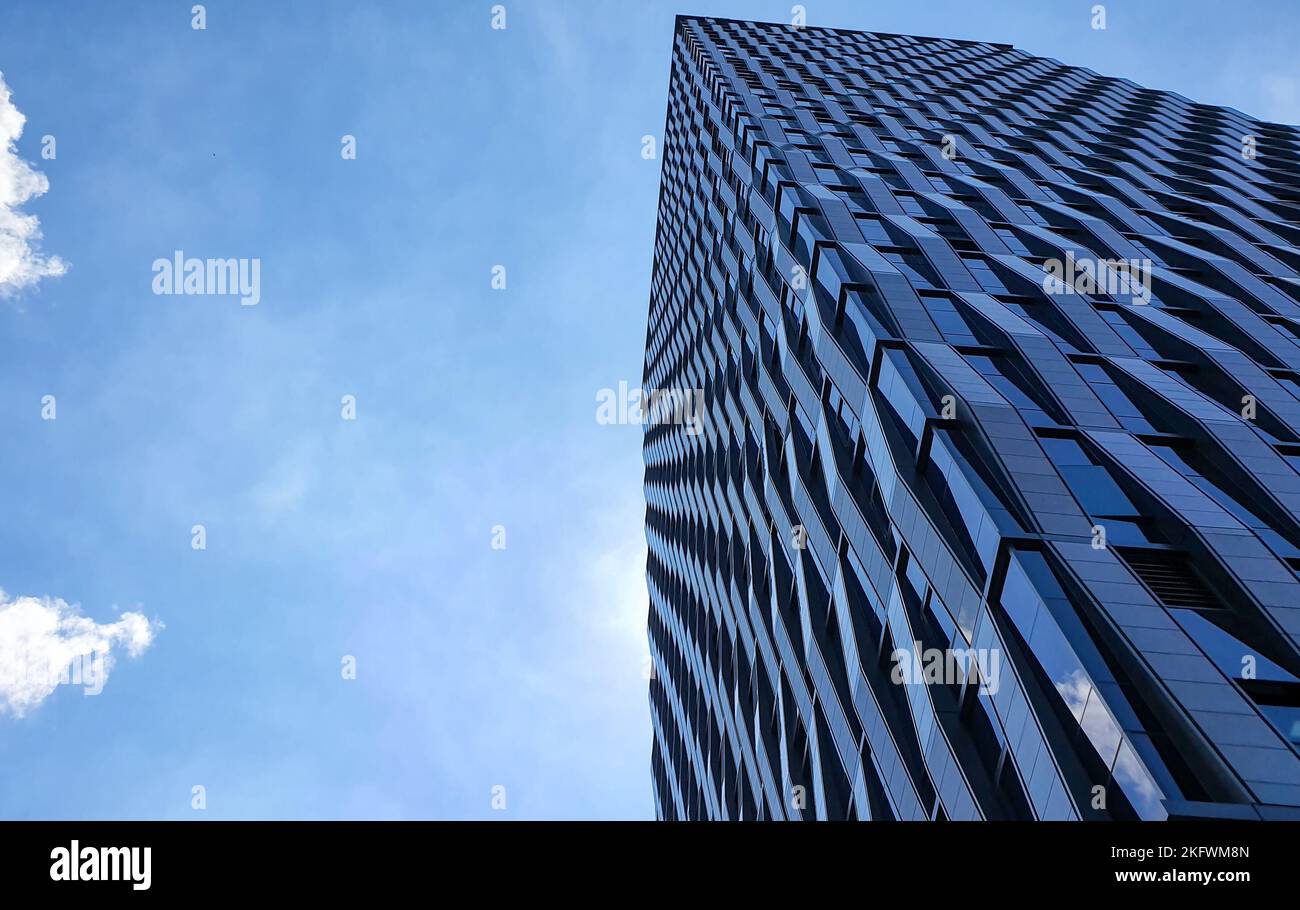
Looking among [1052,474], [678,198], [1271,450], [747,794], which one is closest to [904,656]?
[1052,474]

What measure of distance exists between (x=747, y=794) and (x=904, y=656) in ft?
53.1

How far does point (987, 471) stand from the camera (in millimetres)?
18422

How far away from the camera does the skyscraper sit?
14.0 m

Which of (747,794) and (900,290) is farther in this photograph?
(747,794)

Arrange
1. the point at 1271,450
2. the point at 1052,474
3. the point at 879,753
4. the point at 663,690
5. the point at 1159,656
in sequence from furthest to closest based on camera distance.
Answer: the point at 663,690, the point at 879,753, the point at 1271,450, the point at 1052,474, the point at 1159,656

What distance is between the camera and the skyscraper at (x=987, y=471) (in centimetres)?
1400

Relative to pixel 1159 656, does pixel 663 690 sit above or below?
below

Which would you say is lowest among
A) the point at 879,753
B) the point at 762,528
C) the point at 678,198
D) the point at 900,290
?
the point at 879,753
